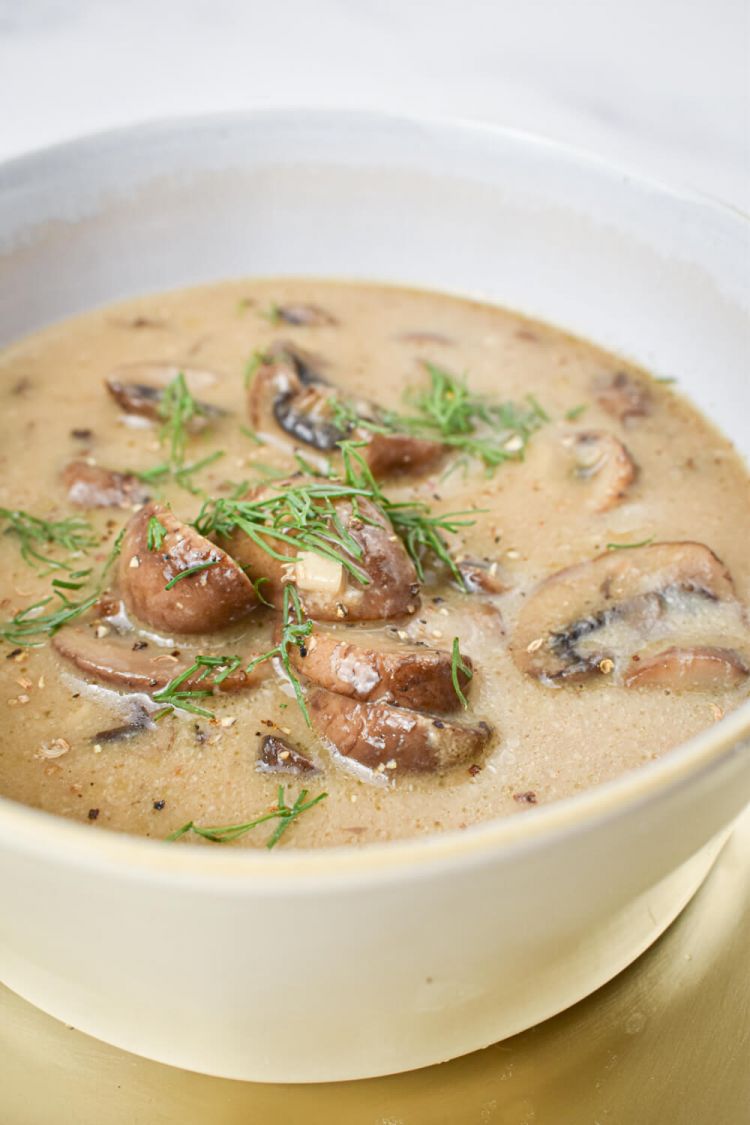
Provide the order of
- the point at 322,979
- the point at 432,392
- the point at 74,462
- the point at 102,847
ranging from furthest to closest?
the point at 432,392 < the point at 74,462 < the point at 322,979 < the point at 102,847

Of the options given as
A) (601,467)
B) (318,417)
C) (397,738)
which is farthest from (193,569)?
(601,467)

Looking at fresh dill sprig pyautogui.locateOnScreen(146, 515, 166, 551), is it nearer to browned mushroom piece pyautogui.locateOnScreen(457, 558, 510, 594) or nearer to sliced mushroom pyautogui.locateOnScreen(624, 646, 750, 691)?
browned mushroom piece pyautogui.locateOnScreen(457, 558, 510, 594)

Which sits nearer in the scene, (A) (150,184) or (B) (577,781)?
(B) (577,781)

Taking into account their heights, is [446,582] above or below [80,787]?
above

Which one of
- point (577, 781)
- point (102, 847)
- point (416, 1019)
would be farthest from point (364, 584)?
point (102, 847)

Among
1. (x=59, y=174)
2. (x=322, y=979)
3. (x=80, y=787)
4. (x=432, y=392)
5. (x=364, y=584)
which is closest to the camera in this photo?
(x=322, y=979)

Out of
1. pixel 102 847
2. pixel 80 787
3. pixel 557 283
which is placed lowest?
pixel 80 787

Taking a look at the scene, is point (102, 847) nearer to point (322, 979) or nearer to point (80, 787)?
point (322, 979)
